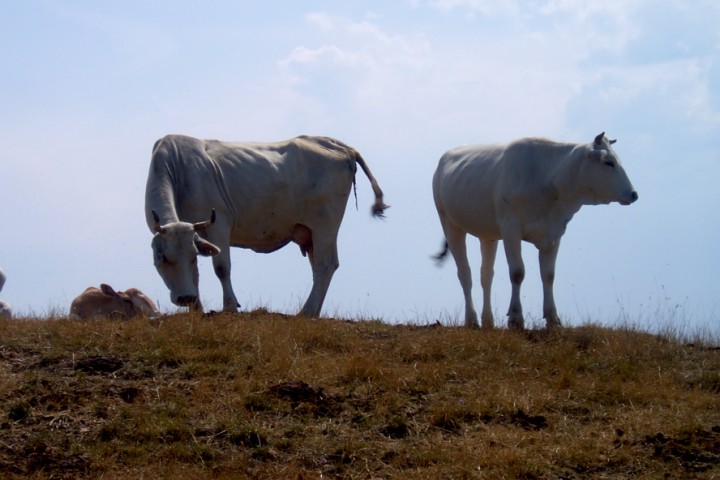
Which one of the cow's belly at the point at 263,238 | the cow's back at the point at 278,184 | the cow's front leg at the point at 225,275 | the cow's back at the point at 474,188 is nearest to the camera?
the cow's front leg at the point at 225,275

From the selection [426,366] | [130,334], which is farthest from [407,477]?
[130,334]

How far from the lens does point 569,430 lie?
31.0ft

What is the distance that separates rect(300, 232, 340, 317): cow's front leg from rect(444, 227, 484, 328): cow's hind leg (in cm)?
158

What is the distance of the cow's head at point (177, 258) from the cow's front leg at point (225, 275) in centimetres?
114

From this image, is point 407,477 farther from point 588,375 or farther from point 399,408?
point 588,375

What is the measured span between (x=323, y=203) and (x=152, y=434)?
25.2 ft

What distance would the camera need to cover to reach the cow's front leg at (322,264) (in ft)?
52.1

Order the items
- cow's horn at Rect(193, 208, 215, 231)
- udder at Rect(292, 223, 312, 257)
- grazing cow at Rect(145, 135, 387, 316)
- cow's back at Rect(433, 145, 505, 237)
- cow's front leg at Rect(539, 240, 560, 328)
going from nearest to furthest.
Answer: grazing cow at Rect(145, 135, 387, 316) < cow's horn at Rect(193, 208, 215, 231) < cow's front leg at Rect(539, 240, 560, 328) < cow's back at Rect(433, 145, 505, 237) < udder at Rect(292, 223, 312, 257)

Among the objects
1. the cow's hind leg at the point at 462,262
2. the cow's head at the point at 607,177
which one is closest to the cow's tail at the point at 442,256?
the cow's hind leg at the point at 462,262

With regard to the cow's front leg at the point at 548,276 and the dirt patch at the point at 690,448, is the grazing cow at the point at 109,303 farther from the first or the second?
the dirt patch at the point at 690,448

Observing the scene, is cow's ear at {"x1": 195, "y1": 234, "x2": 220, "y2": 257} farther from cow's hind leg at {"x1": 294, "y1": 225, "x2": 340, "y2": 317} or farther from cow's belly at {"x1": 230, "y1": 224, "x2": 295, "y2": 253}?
cow's hind leg at {"x1": 294, "y1": 225, "x2": 340, "y2": 317}

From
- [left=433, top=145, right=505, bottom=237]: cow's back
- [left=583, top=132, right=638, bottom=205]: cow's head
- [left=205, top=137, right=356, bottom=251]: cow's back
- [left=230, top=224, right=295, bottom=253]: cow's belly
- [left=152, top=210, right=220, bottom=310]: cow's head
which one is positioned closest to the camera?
[left=152, top=210, right=220, bottom=310]: cow's head

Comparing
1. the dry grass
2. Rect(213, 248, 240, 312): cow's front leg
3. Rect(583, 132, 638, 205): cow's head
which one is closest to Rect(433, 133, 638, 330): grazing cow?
Rect(583, 132, 638, 205): cow's head

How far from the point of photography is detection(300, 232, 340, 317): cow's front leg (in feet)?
52.1
